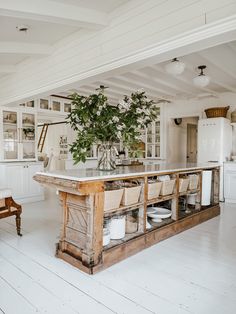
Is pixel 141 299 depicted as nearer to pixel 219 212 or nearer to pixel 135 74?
pixel 219 212

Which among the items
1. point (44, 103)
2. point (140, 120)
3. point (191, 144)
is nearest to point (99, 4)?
point (140, 120)

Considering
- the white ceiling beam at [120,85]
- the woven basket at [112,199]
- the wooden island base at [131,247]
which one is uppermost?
the white ceiling beam at [120,85]

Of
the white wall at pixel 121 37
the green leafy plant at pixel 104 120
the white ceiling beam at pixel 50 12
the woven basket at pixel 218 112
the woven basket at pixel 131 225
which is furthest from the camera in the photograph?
the woven basket at pixel 218 112

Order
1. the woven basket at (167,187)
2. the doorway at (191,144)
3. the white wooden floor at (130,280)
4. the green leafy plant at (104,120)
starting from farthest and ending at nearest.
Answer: the doorway at (191,144) < the woven basket at (167,187) < the green leafy plant at (104,120) < the white wooden floor at (130,280)

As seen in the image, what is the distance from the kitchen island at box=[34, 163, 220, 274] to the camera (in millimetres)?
2340

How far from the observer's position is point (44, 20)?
2.46 meters

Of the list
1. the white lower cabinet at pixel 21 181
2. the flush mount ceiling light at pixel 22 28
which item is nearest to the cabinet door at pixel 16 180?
the white lower cabinet at pixel 21 181

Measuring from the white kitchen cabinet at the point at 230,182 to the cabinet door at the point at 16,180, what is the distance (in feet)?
14.6

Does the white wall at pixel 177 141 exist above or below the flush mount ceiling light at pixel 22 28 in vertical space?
below

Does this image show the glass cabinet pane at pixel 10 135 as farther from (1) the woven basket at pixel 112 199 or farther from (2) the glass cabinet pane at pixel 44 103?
(1) the woven basket at pixel 112 199

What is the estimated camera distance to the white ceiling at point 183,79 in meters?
3.80

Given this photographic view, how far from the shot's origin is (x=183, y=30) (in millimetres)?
2107

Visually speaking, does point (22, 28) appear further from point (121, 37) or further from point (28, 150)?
point (28, 150)

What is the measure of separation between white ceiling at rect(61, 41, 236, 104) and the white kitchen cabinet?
1.75m
